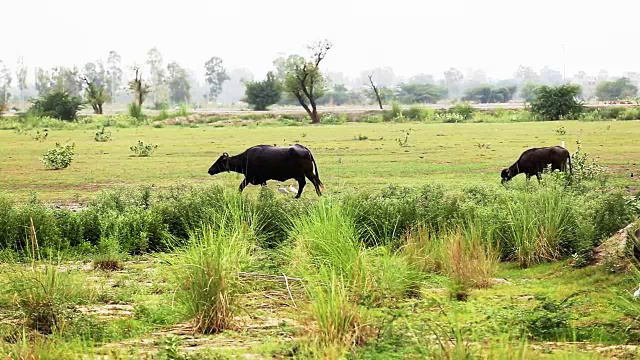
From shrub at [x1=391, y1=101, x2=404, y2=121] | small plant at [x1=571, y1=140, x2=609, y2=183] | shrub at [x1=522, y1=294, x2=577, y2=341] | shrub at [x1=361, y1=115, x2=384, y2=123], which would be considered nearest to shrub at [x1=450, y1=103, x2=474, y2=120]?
shrub at [x1=391, y1=101, x2=404, y2=121]

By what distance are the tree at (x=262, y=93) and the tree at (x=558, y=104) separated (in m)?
23.7

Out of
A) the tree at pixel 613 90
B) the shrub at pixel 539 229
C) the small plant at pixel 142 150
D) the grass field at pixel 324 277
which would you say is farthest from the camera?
the tree at pixel 613 90

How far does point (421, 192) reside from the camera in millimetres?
13156

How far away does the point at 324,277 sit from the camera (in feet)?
23.7

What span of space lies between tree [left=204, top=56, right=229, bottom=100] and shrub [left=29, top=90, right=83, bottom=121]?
58.9m

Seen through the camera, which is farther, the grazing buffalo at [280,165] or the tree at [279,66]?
the tree at [279,66]

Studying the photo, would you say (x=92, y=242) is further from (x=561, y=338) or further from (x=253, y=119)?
(x=253, y=119)

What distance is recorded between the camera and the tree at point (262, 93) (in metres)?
61.8

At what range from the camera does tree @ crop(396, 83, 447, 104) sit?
305ft

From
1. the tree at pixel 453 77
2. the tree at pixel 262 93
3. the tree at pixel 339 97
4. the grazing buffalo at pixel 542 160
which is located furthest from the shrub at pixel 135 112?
the tree at pixel 453 77

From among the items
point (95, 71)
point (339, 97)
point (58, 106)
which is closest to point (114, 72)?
point (95, 71)

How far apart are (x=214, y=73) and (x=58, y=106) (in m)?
60.8

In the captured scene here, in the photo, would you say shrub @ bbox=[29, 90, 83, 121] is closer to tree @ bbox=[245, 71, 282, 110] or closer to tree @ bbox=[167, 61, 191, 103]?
tree @ bbox=[245, 71, 282, 110]

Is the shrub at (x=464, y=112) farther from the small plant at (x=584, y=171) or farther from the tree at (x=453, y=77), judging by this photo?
the tree at (x=453, y=77)
